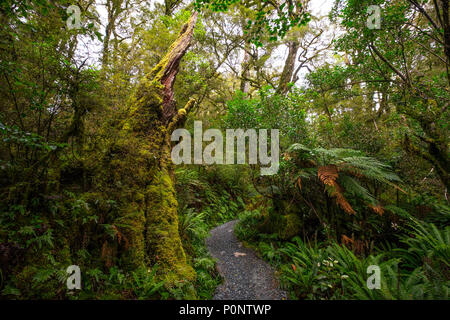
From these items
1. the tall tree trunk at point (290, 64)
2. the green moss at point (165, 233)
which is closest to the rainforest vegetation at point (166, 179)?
the green moss at point (165, 233)

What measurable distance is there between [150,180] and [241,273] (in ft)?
9.05

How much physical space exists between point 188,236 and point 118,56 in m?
5.79

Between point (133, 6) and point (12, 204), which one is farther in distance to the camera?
point (133, 6)

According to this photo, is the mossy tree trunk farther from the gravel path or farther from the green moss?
the gravel path

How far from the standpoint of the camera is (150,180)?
3.68 meters

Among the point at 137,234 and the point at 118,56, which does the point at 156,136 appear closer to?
the point at 137,234

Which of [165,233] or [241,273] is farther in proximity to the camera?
[241,273]

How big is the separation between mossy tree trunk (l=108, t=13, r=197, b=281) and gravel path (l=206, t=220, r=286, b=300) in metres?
0.93

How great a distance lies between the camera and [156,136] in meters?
4.23

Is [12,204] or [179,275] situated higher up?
[12,204]

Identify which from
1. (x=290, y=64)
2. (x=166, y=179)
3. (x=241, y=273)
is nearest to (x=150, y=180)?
(x=166, y=179)

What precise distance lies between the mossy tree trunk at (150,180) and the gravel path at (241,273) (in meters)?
0.93

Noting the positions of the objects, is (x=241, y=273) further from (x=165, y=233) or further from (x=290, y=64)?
(x=290, y=64)
